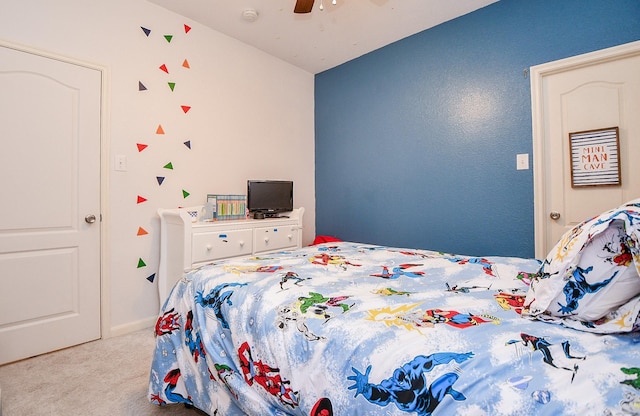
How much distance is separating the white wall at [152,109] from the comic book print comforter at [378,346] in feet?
4.30

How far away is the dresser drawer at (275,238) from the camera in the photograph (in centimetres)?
292

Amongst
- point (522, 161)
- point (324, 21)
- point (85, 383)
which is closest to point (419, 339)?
point (85, 383)

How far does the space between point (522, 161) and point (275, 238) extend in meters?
2.22

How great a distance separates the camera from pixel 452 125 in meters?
2.89

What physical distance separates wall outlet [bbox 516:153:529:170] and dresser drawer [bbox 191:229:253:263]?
7.55 ft

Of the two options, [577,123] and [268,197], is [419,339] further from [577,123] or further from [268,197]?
[268,197]

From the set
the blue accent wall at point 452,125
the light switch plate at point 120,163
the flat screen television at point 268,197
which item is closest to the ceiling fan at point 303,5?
the blue accent wall at point 452,125

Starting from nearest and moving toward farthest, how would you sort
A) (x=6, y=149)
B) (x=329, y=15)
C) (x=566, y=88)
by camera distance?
(x=6, y=149) < (x=566, y=88) < (x=329, y=15)

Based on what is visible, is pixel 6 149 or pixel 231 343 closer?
pixel 231 343

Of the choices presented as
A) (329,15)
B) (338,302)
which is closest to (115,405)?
(338,302)

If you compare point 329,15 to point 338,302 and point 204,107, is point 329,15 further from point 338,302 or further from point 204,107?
point 338,302

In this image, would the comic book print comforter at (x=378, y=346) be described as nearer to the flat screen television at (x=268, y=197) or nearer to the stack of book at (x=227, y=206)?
the stack of book at (x=227, y=206)

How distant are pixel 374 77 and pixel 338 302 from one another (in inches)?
118

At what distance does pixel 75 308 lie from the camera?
89.7 inches
